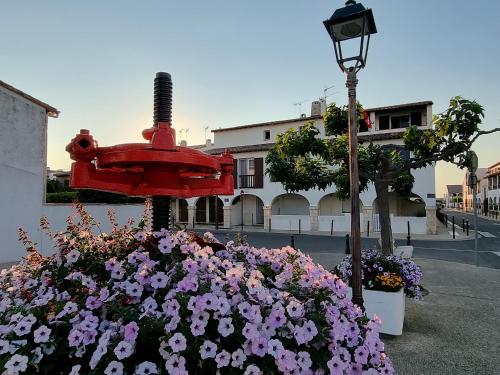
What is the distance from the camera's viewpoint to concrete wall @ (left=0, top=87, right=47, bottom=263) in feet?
33.4

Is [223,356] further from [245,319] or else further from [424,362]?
[424,362]

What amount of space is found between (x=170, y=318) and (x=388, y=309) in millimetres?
4054

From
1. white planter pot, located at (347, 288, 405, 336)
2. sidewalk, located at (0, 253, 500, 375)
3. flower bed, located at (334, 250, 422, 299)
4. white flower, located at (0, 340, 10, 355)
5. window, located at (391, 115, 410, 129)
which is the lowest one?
sidewalk, located at (0, 253, 500, 375)

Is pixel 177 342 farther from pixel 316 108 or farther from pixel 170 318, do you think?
pixel 316 108

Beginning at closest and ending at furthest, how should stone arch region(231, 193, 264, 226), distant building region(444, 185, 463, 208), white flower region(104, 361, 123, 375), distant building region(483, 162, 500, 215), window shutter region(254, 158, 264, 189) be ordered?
1. white flower region(104, 361, 123, 375)
2. window shutter region(254, 158, 264, 189)
3. stone arch region(231, 193, 264, 226)
4. distant building region(483, 162, 500, 215)
5. distant building region(444, 185, 463, 208)

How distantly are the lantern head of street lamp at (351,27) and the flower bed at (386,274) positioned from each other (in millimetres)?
2881

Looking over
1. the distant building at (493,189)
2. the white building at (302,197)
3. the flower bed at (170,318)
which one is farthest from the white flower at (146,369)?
the distant building at (493,189)

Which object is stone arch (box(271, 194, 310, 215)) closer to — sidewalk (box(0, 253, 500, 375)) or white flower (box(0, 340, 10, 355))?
sidewalk (box(0, 253, 500, 375))

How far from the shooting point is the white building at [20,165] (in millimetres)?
10206

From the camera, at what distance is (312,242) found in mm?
17219

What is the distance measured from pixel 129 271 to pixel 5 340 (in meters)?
0.51

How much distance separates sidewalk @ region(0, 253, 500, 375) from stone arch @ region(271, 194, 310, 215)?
18556 millimetres

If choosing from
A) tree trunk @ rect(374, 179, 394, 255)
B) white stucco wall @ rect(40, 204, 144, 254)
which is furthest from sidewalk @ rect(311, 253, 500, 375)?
white stucco wall @ rect(40, 204, 144, 254)

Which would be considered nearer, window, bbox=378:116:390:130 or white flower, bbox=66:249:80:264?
white flower, bbox=66:249:80:264
